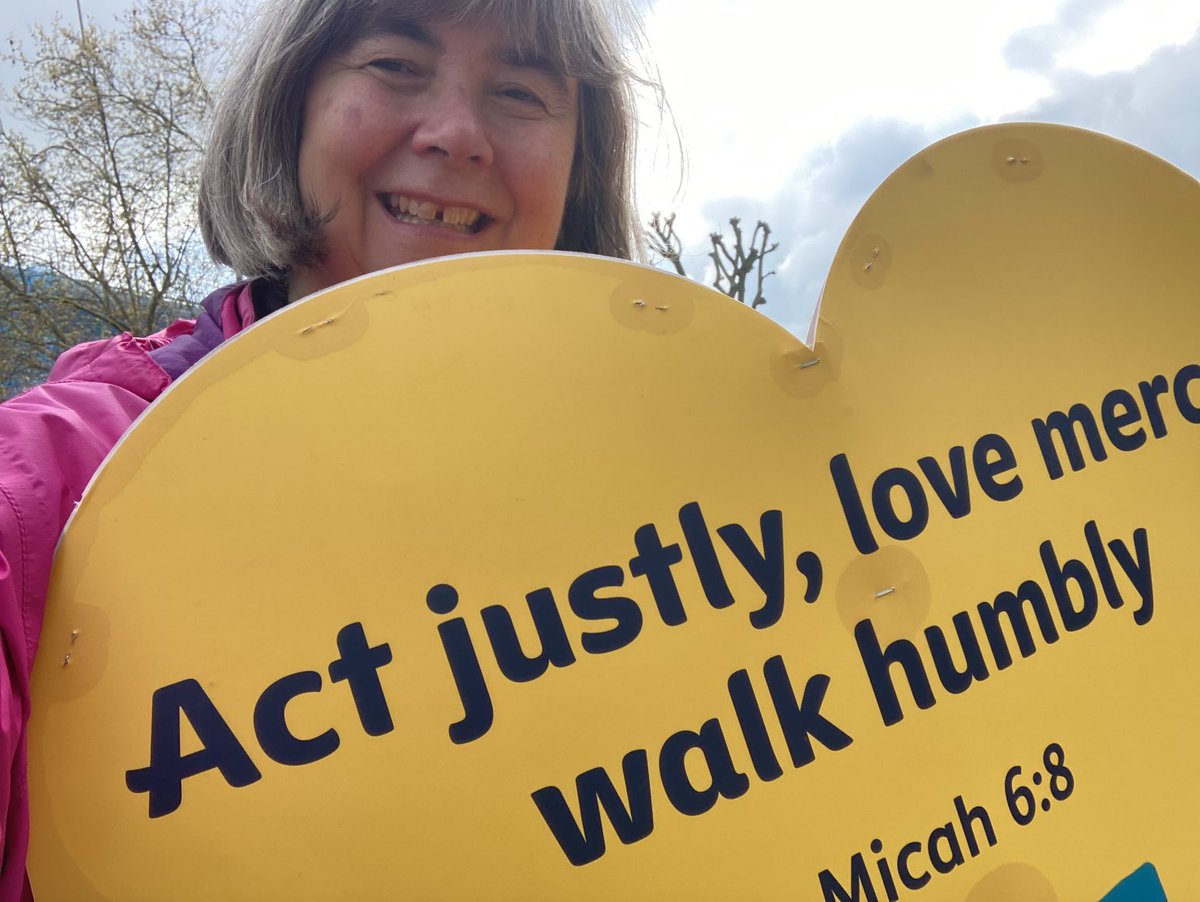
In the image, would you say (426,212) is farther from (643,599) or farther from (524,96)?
(643,599)

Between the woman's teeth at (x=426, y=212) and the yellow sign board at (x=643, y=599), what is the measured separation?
1.30ft

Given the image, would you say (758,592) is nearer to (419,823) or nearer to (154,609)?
(419,823)

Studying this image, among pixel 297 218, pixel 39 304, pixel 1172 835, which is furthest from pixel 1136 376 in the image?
pixel 39 304

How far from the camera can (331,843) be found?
67 centimetres

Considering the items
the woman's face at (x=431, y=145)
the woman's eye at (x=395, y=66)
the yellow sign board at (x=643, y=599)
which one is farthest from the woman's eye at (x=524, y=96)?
the yellow sign board at (x=643, y=599)

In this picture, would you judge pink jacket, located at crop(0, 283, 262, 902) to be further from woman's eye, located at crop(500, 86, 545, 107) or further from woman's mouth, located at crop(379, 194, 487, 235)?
woman's eye, located at crop(500, 86, 545, 107)

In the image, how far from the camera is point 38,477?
701mm

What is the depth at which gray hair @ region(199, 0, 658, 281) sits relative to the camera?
3.60ft

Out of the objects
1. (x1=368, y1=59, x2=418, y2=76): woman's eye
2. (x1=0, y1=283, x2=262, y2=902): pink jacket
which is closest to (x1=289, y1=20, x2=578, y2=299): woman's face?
(x1=368, y1=59, x2=418, y2=76): woman's eye

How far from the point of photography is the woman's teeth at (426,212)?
3.68 feet

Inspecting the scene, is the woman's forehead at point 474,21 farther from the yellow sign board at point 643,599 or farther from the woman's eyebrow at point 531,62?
the yellow sign board at point 643,599

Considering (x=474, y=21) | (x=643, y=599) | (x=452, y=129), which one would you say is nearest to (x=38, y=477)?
(x=643, y=599)

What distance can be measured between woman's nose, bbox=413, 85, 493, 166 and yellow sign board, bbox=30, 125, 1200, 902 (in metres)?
0.36

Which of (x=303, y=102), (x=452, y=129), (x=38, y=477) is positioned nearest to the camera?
(x=38, y=477)
